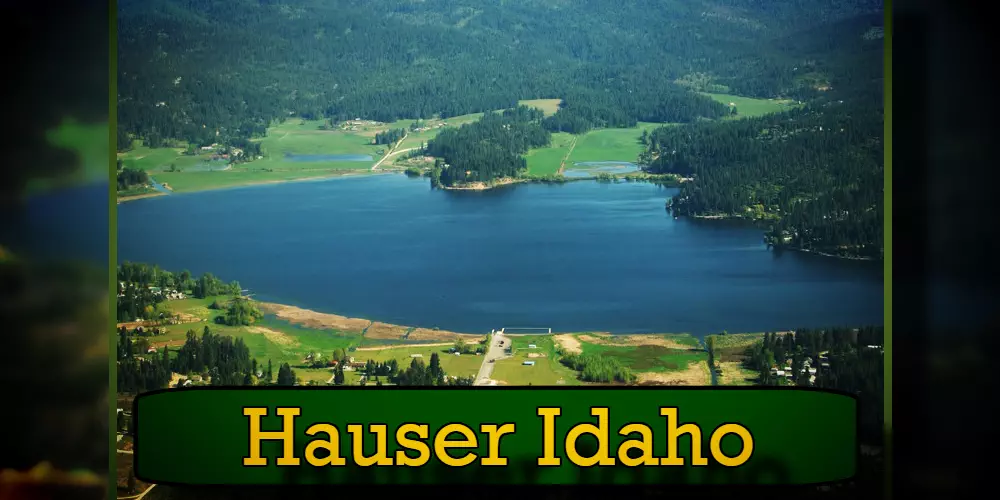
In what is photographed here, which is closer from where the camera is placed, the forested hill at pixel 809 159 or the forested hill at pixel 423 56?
the forested hill at pixel 809 159

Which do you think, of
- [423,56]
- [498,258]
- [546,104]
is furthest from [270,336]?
[546,104]

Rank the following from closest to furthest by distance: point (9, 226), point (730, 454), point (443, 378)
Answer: point (730, 454) → point (9, 226) → point (443, 378)

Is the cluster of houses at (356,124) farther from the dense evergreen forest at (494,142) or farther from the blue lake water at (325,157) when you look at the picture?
the dense evergreen forest at (494,142)

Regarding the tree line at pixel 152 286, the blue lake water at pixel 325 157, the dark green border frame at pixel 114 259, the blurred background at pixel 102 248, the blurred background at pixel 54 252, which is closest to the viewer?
the dark green border frame at pixel 114 259

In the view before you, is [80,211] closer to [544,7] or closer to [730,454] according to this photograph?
[544,7]

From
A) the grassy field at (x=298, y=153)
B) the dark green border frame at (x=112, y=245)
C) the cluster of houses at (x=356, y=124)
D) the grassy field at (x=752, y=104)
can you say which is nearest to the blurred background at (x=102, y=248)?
the dark green border frame at (x=112, y=245)
